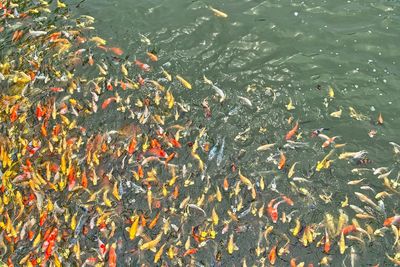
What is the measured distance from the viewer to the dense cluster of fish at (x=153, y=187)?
916cm

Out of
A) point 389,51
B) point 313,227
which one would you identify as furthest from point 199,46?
point 313,227

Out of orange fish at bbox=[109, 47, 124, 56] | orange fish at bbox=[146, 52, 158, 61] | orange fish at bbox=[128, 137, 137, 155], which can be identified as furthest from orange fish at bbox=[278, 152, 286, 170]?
orange fish at bbox=[109, 47, 124, 56]

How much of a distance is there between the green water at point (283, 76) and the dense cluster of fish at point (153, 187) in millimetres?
70

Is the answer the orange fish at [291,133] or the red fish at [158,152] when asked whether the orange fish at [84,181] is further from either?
the orange fish at [291,133]

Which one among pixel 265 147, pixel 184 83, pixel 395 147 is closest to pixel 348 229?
pixel 395 147

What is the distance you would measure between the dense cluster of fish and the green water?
0.07 metres

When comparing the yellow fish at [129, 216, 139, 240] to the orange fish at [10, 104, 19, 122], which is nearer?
the yellow fish at [129, 216, 139, 240]

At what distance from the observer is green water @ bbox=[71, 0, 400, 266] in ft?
32.0

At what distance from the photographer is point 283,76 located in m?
11.5

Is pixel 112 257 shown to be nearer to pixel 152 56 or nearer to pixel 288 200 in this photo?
pixel 288 200

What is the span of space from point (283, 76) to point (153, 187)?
399cm

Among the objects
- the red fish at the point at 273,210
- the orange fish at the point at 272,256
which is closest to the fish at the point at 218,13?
the red fish at the point at 273,210

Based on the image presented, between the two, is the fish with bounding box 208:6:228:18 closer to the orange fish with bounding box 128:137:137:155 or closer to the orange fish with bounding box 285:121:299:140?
the orange fish with bounding box 285:121:299:140

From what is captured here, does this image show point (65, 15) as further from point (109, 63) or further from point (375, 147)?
point (375, 147)
